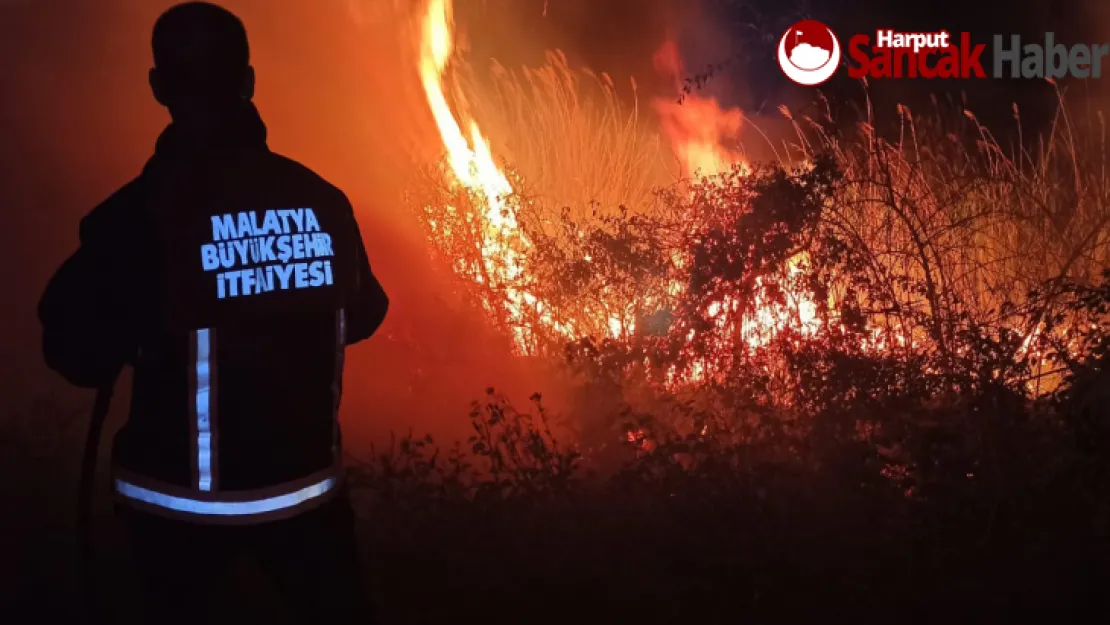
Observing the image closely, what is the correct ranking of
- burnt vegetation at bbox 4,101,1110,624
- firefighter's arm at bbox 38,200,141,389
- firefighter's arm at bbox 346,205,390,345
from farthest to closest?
burnt vegetation at bbox 4,101,1110,624 → firefighter's arm at bbox 346,205,390,345 → firefighter's arm at bbox 38,200,141,389

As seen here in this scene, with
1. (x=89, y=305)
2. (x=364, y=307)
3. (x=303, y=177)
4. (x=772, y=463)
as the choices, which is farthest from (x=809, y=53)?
(x=89, y=305)

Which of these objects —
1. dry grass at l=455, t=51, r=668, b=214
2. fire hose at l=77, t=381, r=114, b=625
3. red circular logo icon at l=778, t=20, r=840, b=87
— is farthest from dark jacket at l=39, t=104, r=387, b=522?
red circular logo icon at l=778, t=20, r=840, b=87

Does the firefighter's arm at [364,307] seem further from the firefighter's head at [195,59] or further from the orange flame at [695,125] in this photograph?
the orange flame at [695,125]

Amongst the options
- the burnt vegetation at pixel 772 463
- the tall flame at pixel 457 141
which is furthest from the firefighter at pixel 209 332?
the tall flame at pixel 457 141

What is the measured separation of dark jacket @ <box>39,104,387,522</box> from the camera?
2.14 meters

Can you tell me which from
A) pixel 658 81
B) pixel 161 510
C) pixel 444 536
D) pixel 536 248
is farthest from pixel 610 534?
pixel 658 81

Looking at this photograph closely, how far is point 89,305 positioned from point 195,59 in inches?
22.3

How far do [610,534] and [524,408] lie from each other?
4.48ft

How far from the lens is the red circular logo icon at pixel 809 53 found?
1172 cm

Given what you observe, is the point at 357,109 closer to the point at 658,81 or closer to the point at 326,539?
the point at 326,539

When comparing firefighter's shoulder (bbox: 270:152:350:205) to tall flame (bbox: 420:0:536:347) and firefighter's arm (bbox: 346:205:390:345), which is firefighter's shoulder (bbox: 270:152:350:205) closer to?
firefighter's arm (bbox: 346:205:390:345)

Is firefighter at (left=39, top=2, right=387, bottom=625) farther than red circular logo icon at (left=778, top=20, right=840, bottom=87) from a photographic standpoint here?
No

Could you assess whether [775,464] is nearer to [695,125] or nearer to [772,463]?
[772,463]

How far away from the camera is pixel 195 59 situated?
7.25 feet
